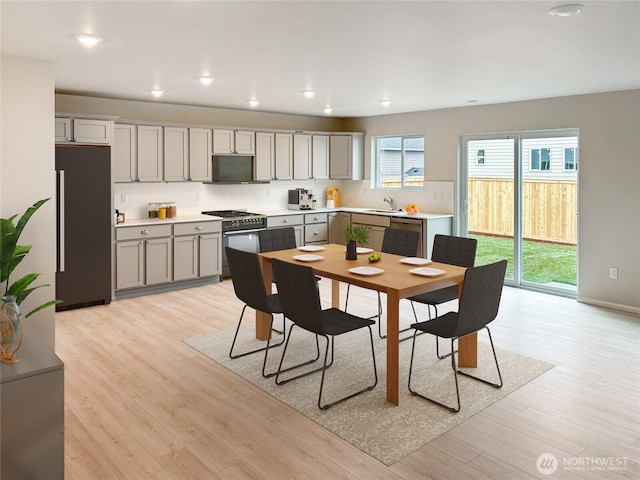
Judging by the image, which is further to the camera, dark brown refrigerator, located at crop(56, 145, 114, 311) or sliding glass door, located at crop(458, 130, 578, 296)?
sliding glass door, located at crop(458, 130, 578, 296)

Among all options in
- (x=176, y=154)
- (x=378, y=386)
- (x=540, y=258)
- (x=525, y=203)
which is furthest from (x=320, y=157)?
(x=378, y=386)

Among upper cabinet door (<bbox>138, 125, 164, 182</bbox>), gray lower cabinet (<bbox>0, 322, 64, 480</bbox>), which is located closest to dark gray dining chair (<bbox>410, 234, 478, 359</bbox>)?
gray lower cabinet (<bbox>0, 322, 64, 480</bbox>)

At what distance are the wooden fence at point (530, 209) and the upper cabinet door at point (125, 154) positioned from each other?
4.45 m

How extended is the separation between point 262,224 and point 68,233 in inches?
104

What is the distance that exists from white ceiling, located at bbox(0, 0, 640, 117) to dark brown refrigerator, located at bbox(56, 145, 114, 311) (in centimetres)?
79

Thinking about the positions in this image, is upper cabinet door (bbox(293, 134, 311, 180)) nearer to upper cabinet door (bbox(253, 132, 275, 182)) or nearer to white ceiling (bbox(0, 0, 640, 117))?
upper cabinet door (bbox(253, 132, 275, 182))

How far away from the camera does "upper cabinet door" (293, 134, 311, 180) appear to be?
26.5 feet

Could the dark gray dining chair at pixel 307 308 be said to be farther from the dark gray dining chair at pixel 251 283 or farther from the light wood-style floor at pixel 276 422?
the light wood-style floor at pixel 276 422

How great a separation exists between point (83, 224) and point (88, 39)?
2.58m

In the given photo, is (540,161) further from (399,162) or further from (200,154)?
(200,154)

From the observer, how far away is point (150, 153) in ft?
21.4

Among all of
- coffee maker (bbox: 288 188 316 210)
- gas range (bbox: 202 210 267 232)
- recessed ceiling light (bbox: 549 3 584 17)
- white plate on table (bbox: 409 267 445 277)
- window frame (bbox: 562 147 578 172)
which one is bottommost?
white plate on table (bbox: 409 267 445 277)

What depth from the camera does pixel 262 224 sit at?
739 cm

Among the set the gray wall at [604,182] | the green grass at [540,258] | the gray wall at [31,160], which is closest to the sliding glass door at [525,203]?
the green grass at [540,258]
